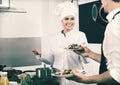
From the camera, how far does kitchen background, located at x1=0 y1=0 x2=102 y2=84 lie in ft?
3.91

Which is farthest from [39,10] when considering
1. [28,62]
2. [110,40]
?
[110,40]

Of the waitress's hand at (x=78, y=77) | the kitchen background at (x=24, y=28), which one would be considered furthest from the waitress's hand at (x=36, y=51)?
the waitress's hand at (x=78, y=77)

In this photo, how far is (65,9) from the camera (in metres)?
1.26

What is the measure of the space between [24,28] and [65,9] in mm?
245

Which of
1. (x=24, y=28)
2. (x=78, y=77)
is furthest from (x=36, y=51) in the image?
(x=78, y=77)

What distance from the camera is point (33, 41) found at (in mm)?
1234

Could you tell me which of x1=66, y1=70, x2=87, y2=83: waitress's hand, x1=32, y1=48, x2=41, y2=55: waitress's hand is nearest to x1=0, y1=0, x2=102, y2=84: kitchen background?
x1=32, y1=48, x2=41, y2=55: waitress's hand

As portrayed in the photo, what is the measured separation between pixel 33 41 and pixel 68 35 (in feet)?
0.66

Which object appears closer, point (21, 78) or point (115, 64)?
point (115, 64)

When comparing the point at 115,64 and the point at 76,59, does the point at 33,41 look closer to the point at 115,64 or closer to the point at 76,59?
the point at 76,59

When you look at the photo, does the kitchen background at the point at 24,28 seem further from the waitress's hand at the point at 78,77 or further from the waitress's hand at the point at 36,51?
the waitress's hand at the point at 78,77

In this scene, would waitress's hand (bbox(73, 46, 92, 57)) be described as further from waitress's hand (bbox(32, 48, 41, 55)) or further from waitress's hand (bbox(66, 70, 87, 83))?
waitress's hand (bbox(32, 48, 41, 55))

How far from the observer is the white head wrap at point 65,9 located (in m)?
1.26

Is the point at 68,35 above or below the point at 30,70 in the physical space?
above
